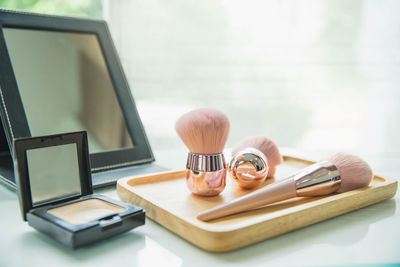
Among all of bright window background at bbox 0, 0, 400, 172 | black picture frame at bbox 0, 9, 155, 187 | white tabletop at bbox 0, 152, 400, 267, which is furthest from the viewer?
bright window background at bbox 0, 0, 400, 172

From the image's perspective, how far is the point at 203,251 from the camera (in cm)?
43

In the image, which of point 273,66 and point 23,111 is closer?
point 23,111

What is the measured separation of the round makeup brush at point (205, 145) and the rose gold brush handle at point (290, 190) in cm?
6

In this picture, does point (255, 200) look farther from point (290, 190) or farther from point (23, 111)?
point (23, 111)

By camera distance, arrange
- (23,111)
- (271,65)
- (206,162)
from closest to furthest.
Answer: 1. (206,162)
2. (23,111)
3. (271,65)

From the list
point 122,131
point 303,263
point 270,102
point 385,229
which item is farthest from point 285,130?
point 303,263

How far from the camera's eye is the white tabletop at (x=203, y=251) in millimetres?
401

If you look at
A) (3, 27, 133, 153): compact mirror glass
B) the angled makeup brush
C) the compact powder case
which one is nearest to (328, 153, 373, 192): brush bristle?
the angled makeup brush

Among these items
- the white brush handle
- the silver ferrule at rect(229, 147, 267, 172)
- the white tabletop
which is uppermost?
the silver ferrule at rect(229, 147, 267, 172)

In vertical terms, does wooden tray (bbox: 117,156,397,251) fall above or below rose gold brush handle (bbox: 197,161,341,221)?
below

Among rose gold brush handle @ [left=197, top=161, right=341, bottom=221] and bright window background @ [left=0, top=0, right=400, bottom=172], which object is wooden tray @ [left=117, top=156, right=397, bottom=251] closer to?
rose gold brush handle @ [left=197, top=161, right=341, bottom=221]

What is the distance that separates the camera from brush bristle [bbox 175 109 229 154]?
20.2 inches

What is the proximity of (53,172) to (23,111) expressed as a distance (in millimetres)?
195

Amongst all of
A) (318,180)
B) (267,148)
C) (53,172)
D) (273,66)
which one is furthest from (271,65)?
(53,172)
